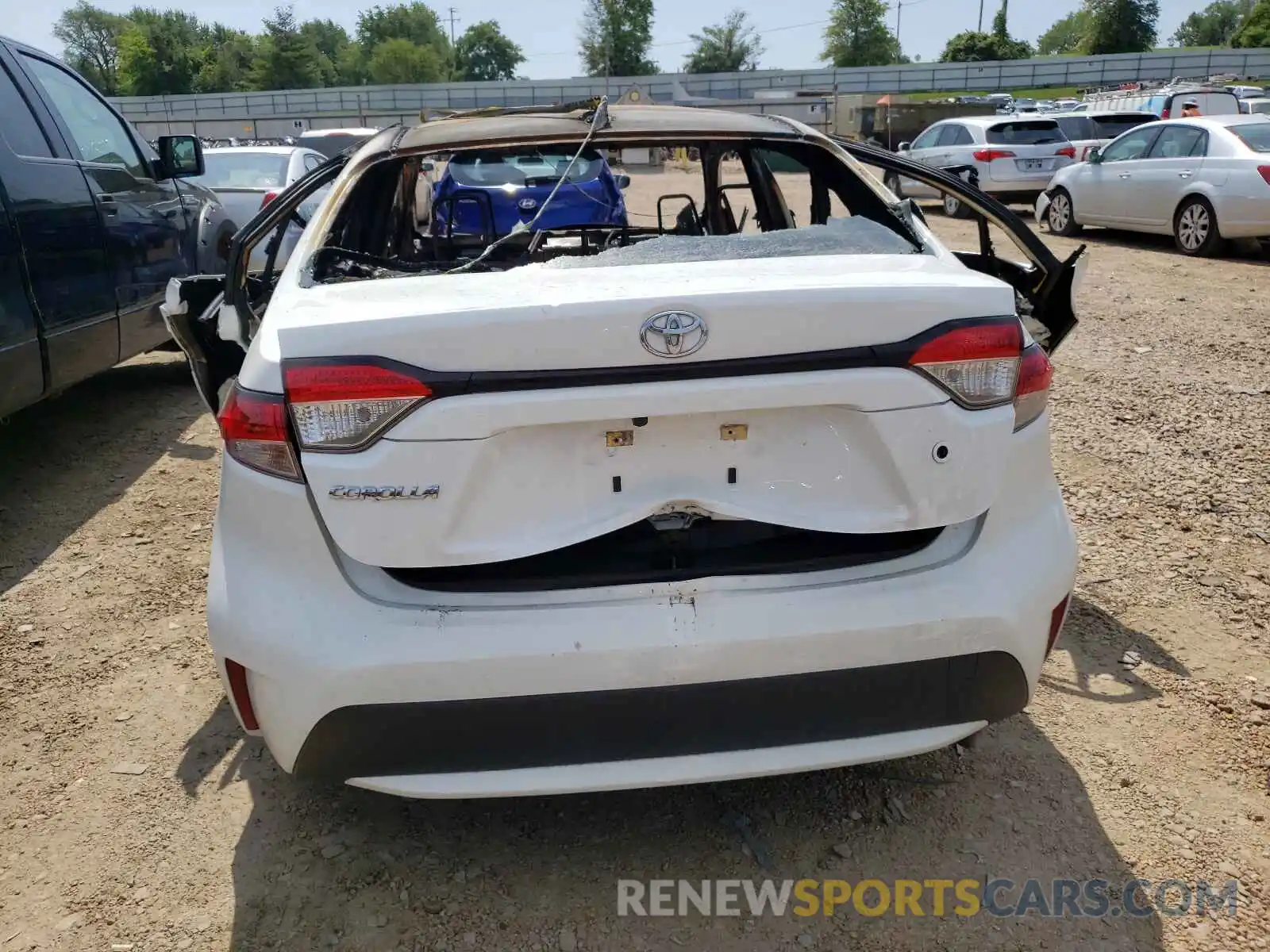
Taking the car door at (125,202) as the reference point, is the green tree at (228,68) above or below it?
above

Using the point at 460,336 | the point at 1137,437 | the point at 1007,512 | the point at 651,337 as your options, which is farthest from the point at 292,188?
the point at 1137,437

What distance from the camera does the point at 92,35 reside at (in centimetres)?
10862

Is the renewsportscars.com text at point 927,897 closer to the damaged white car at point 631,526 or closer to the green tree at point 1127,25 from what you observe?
the damaged white car at point 631,526

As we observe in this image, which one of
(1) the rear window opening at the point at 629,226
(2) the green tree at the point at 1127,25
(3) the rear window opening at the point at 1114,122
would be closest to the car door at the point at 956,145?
(3) the rear window opening at the point at 1114,122

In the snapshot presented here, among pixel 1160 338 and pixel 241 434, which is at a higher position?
pixel 241 434

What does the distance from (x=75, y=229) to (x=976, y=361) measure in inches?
168

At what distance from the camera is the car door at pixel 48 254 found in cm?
416

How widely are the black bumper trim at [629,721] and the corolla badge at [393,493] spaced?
405 millimetres

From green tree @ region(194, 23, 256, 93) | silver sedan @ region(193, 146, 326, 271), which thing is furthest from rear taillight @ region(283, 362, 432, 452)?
green tree @ region(194, 23, 256, 93)

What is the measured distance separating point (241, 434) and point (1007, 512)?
5.21ft

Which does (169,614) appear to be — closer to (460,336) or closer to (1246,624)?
(460,336)

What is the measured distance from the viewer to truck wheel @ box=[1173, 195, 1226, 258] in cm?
1055

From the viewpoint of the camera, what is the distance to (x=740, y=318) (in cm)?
192

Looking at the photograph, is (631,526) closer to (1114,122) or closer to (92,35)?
(1114,122)
